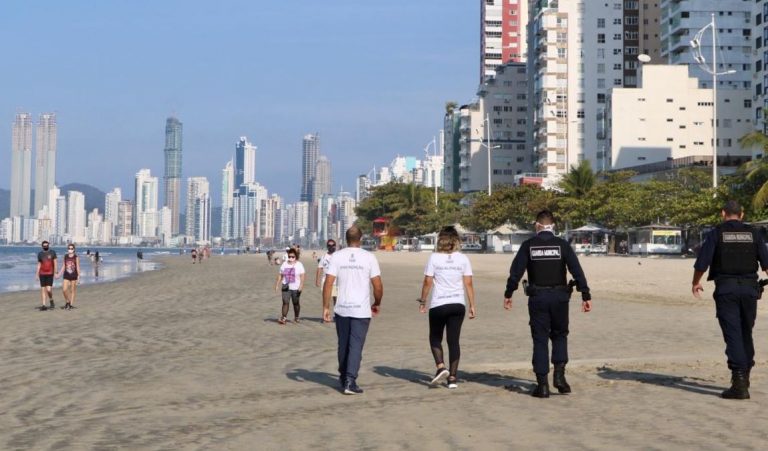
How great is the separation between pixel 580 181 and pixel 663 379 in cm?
7715

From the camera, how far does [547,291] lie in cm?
895

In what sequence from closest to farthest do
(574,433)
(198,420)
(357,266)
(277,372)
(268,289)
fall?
(574,433), (198,420), (357,266), (277,372), (268,289)

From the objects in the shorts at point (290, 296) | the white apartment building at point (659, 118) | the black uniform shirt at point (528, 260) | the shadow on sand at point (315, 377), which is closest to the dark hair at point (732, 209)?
the black uniform shirt at point (528, 260)

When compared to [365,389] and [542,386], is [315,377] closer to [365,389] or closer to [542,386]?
[365,389]

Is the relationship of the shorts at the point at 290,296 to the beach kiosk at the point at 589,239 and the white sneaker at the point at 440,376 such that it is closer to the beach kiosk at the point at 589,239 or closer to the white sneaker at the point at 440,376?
the white sneaker at the point at 440,376

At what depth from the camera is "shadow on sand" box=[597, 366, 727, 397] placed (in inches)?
Answer: 363

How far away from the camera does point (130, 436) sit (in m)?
7.15

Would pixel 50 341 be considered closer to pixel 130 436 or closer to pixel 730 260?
pixel 130 436

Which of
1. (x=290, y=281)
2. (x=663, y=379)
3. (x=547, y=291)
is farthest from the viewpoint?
(x=290, y=281)

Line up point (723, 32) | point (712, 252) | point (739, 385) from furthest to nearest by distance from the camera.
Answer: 1. point (723, 32)
2. point (712, 252)
3. point (739, 385)

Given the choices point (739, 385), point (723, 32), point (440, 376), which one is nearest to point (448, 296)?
point (440, 376)

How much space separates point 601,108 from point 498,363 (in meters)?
114

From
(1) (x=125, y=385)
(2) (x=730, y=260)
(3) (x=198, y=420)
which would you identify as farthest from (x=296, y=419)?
(2) (x=730, y=260)

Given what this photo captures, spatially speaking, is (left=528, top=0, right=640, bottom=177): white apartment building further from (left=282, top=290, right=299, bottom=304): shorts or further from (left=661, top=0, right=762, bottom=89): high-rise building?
(left=282, top=290, right=299, bottom=304): shorts
